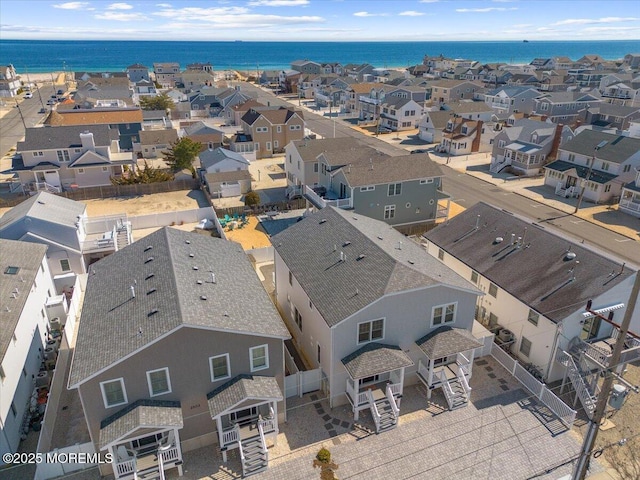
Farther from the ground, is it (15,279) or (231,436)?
(15,279)

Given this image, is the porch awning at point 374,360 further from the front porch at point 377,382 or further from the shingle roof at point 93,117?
the shingle roof at point 93,117

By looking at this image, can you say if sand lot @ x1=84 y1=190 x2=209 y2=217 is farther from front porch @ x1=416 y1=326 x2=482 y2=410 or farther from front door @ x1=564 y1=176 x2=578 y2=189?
front door @ x1=564 y1=176 x2=578 y2=189

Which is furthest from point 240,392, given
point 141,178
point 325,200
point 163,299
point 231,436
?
point 141,178

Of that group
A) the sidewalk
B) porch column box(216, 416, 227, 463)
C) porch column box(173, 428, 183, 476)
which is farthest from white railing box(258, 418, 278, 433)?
the sidewalk

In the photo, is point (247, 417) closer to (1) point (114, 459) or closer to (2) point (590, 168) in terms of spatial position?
(1) point (114, 459)

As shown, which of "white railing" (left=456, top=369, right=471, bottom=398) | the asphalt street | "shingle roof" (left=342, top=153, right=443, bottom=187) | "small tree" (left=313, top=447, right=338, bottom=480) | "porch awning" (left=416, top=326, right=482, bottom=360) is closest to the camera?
"small tree" (left=313, top=447, right=338, bottom=480)

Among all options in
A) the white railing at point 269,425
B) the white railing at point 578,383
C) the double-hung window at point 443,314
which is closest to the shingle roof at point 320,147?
the double-hung window at point 443,314

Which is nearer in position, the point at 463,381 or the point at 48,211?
the point at 463,381
